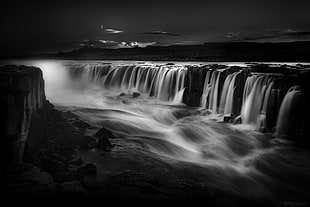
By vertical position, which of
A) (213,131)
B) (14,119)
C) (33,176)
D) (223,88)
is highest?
(223,88)

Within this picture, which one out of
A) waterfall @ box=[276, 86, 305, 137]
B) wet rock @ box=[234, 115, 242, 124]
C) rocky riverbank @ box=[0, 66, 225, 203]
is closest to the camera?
rocky riverbank @ box=[0, 66, 225, 203]

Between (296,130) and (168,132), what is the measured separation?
17.7ft

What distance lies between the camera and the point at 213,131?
37.6 feet

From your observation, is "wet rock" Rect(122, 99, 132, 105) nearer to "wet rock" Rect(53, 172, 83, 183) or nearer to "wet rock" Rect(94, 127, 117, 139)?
"wet rock" Rect(94, 127, 117, 139)

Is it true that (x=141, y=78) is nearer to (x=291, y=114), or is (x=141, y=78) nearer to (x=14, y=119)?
(x=291, y=114)

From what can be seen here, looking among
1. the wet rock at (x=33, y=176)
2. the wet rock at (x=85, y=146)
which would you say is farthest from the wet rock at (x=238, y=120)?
the wet rock at (x=33, y=176)

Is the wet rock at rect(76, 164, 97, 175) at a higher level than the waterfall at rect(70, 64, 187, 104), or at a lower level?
lower

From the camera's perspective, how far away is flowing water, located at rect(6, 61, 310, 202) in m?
7.19

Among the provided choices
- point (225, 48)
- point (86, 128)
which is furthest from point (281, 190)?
point (225, 48)

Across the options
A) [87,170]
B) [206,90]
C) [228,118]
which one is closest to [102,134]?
[87,170]

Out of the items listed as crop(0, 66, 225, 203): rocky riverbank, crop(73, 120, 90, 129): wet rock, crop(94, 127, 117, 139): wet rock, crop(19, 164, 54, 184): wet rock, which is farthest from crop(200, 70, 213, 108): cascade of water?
crop(19, 164, 54, 184): wet rock

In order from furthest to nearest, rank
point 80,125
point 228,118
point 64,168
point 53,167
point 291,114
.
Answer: point 228,118 < point 291,114 < point 80,125 < point 64,168 < point 53,167

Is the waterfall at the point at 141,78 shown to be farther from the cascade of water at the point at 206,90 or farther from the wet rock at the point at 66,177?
the wet rock at the point at 66,177

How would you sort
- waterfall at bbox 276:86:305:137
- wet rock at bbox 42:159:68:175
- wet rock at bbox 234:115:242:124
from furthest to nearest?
wet rock at bbox 234:115:242:124 → waterfall at bbox 276:86:305:137 → wet rock at bbox 42:159:68:175
